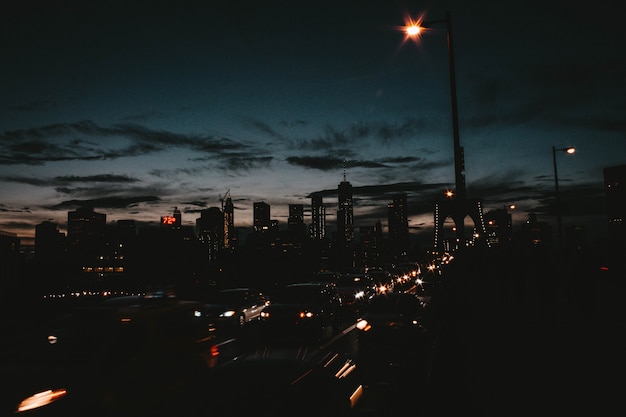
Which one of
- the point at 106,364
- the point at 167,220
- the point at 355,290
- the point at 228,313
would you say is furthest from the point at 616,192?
the point at 106,364

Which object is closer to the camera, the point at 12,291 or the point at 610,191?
the point at 12,291

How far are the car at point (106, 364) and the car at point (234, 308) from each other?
870 centimetres

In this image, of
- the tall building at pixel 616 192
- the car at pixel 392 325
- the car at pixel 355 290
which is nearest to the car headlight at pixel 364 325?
the car at pixel 392 325

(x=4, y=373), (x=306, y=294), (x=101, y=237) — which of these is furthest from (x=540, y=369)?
(x=101, y=237)

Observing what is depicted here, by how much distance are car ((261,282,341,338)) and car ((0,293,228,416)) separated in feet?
20.6

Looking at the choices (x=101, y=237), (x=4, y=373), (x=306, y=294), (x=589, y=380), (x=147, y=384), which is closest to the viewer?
(x=4, y=373)

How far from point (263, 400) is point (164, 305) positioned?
4.08m

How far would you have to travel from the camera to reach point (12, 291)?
25422mm

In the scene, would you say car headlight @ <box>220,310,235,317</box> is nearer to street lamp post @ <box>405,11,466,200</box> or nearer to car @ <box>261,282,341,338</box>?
car @ <box>261,282,341,338</box>

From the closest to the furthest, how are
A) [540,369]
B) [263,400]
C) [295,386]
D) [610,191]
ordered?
[263,400] → [295,386] → [540,369] → [610,191]

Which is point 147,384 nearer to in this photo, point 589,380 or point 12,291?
point 589,380

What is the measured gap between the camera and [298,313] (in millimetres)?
14203

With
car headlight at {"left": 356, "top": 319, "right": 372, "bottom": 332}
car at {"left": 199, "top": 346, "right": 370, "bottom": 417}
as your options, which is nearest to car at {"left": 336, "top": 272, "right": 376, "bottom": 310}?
car headlight at {"left": 356, "top": 319, "right": 372, "bottom": 332}

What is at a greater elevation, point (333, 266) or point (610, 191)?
point (610, 191)
